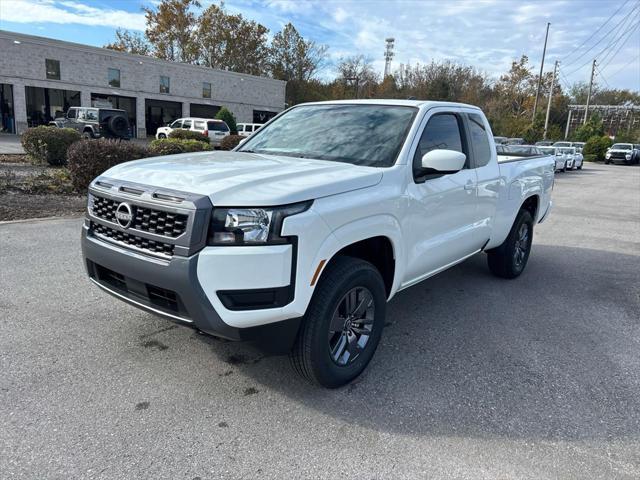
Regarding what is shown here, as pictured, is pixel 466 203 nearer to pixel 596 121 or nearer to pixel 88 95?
pixel 88 95

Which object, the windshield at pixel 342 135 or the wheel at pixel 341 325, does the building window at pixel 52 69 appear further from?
the wheel at pixel 341 325

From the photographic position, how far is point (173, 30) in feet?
196

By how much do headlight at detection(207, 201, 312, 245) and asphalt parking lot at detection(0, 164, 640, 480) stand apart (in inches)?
43.0

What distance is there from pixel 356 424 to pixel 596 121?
6121 cm

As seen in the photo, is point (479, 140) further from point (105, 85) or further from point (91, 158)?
point (105, 85)

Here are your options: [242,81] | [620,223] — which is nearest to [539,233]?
[620,223]

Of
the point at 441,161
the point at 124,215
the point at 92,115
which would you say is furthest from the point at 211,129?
the point at 124,215

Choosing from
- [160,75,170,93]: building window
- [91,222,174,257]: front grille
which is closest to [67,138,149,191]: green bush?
[91,222,174,257]: front grille

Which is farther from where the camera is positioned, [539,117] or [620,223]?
[539,117]

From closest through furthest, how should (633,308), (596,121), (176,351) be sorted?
(176,351)
(633,308)
(596,121)

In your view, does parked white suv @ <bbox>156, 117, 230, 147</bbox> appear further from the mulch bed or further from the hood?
the hood

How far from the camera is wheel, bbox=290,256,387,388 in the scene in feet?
9.68

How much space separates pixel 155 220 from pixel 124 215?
28 centimetres

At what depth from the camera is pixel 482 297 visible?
540 centimetres
